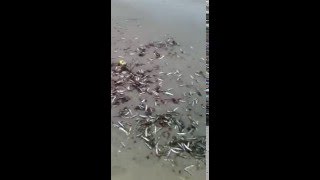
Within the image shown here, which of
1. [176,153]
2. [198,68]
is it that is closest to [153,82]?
[198,68]

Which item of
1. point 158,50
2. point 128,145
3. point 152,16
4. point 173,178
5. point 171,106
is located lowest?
point 173,178

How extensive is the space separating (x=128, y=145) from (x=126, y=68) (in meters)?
0.51

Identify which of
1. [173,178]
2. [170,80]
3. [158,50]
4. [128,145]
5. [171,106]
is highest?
[158,50]

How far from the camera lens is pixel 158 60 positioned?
2.61 m

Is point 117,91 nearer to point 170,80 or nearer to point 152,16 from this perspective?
point 170,80

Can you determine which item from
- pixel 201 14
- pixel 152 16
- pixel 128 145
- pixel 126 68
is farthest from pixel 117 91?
pixel 201 14

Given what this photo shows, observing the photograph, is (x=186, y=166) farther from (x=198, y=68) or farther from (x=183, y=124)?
(x=198, y=68)

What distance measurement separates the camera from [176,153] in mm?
2600

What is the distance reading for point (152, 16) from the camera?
103 inches

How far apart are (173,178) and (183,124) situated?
37cm

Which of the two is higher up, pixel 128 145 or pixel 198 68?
pixel 198 68

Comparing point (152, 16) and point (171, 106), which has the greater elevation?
point (152, 16)

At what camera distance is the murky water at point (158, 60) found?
8.34 ft

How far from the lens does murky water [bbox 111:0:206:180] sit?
254 centimetres
